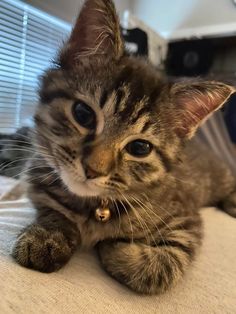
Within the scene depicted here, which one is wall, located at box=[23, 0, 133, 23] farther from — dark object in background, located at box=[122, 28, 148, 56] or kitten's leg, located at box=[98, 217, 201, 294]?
kitten's leg, located at box=[98, 217, 201, 294]

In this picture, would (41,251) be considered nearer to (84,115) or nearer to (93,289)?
(93,289)

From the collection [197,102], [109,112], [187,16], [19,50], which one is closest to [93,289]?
[109,112]

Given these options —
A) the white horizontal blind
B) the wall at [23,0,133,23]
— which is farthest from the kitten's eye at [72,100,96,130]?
the wall at [23,0,133,23]

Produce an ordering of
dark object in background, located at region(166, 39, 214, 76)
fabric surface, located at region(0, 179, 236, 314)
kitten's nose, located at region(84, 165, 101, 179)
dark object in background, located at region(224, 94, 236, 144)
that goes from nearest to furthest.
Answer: fabric surface, located at region(0, 179, 236, 314) → kitten's nose, located at region(84, 165, 101, 179) → dark object in background, located at region(224, 94, 236, 144) → dark object in background, located at region(166, 39, 214, 76)

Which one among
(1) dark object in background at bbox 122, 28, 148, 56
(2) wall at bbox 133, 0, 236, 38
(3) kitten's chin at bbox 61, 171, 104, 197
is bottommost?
(3) kitten's chin at bbox 61, 171, 104, 197

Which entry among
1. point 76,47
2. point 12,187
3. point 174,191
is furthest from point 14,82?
point 174,191

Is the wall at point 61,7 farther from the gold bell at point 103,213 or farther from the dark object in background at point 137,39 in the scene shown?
the gold bell at point 103,213

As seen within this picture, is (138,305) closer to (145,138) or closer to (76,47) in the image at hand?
(145,138)
